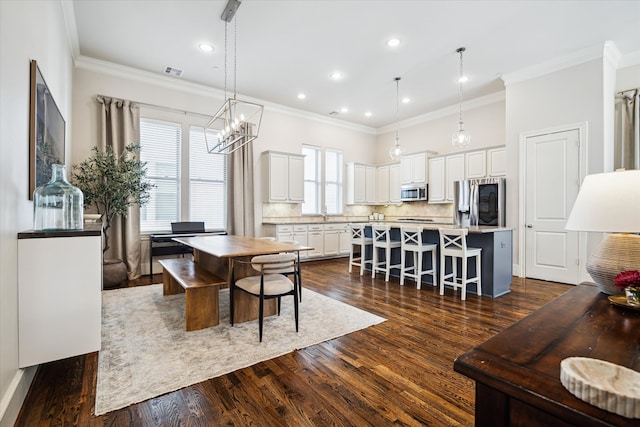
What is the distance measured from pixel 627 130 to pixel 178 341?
21.9 feet

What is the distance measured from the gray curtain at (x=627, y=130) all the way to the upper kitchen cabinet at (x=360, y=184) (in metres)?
4.86

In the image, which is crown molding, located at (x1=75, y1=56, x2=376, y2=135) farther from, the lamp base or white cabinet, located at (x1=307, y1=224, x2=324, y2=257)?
the lamp base

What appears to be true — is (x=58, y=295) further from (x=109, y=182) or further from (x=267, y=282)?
(x=109, y=182)

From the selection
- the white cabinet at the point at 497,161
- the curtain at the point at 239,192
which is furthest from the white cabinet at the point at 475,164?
the curtain at the point at 239,192

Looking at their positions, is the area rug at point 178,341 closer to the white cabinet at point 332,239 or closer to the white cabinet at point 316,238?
the white cabinet at point 316,238

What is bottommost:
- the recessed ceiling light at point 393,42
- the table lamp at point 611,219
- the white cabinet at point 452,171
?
the table lamp at point 611,219

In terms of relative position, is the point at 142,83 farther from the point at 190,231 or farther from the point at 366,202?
the point at 366,202

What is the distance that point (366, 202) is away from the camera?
8.34 meters

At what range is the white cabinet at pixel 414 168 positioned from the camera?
7176mm

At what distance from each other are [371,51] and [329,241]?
13.4ft

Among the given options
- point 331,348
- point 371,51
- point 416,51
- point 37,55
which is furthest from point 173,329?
point 416,51

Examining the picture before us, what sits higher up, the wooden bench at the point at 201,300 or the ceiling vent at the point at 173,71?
the ceiling vent at the point at 173,71

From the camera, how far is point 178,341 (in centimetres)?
270

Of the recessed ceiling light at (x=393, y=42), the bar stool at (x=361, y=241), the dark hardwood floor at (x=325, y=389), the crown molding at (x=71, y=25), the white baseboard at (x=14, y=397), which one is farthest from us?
the bar stool at (x=361, y=241)
